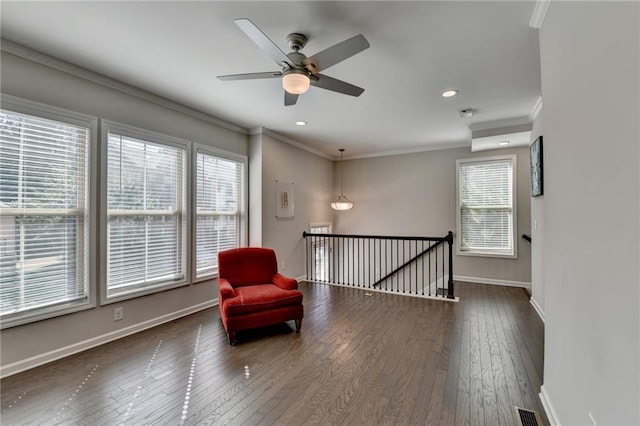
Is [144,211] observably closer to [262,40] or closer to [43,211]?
[43,211]

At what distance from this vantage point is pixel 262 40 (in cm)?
182

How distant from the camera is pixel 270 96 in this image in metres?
3.37

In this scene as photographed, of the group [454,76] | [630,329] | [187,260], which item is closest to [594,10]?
[630,329]

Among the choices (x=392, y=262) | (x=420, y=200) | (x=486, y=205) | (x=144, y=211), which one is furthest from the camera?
(x=392, y=262)

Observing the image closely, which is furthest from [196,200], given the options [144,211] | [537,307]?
[537,307]

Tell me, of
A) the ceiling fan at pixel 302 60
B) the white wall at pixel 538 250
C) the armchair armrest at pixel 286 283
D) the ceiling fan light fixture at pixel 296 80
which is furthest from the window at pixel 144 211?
the white wall at pixel 538 250

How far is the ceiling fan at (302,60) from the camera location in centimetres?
183

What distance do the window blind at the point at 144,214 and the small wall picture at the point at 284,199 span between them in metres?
1.66

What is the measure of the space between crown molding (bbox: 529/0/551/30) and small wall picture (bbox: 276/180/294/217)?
3819 millimetres

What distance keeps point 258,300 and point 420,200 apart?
14.1 feet

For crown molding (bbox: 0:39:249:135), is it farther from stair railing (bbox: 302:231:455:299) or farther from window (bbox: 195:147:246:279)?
stair railing (bbox: 302:231:455:299)

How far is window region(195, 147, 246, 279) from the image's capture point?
3.93 meters

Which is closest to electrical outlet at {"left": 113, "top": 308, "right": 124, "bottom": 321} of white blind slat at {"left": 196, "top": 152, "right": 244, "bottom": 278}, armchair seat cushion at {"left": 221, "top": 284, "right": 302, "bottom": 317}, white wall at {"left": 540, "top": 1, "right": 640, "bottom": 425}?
white blind slat at {"left": 196, "top": 152, "right": 244, "bottom": 278}

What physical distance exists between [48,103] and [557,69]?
13.1 feet
